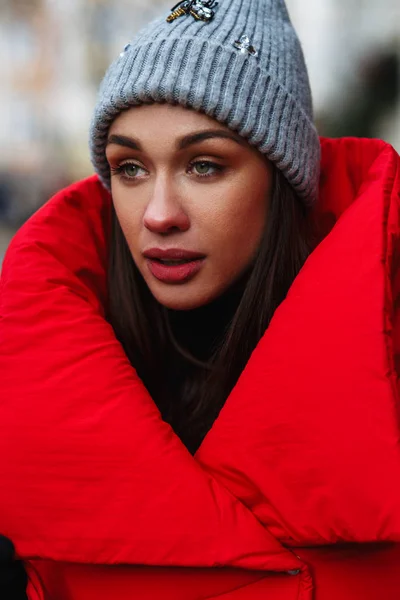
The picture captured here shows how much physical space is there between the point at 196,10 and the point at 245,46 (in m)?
0.18

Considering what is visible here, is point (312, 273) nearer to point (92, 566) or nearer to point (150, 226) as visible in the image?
point (150, 226)

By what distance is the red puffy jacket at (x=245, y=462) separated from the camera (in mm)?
1229

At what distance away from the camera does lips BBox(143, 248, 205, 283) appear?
1595 millimetres

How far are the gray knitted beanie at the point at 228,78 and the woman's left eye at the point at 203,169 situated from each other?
0.35 feet

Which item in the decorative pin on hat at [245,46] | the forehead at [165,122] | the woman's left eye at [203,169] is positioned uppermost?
the decorative pin on hat at [245,46]

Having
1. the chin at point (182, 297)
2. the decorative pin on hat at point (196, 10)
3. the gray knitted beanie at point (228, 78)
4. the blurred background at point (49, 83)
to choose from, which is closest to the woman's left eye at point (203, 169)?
the gray knitted beanie at point (228, 78)

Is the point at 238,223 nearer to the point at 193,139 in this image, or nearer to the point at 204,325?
the point at 193,139

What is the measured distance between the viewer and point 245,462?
1.33m

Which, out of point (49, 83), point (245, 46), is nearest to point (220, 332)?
point (245, 46)

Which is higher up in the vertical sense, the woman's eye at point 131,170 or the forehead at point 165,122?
the forehead at point 165,122

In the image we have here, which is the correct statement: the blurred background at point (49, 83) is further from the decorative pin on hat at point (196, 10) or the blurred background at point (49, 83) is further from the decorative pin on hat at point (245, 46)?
the decorative pin on hat at point (245, 46)

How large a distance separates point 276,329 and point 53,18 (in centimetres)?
1595

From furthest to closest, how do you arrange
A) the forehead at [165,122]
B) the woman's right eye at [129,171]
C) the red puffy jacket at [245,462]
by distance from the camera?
1. the woman's right eye at [129,171]
2. the forehead at [165,122]
3. the red puffy jacket at [245,462]

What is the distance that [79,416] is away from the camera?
138cm
